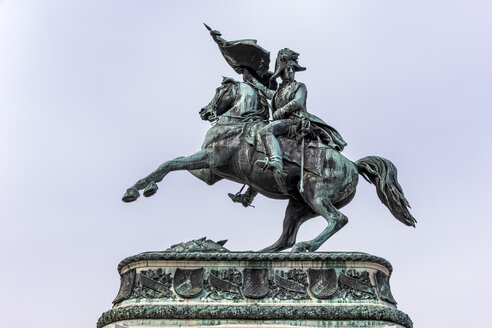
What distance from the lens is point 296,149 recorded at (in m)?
13.4

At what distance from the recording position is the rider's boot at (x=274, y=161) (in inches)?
508

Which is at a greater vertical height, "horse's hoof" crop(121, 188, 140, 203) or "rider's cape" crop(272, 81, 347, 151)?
"rider's cape" crop(272, 81, 347, 151)

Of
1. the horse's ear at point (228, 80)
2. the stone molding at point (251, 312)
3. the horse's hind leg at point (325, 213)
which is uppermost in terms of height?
the horse's ear at point (228, 80)

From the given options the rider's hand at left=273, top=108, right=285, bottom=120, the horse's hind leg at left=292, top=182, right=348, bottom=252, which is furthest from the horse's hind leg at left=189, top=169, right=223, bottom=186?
the horse's hind leg at left=292, top=182, right=348, bottom=252

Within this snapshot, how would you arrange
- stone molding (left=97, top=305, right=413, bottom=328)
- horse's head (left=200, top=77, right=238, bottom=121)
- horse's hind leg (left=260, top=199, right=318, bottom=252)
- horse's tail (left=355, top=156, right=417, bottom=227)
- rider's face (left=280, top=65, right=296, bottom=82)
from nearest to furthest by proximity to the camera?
stone molding (left=97, top=305, right=413, bottom=328), horse's tail (left=355, top=156, right=417, bottom=227), horse's hind leg (left=260, top=199, right=318, bottom=252), rider's face (left=280, top=65, right=296, bottom=82), horse's head (left=200, top=77, right=238, bottom=121)

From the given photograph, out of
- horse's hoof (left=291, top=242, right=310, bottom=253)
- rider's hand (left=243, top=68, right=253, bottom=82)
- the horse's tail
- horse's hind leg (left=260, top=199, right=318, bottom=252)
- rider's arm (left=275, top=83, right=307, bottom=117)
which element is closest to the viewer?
horse's hoof (left=291, top=242, right=310, bottom=253)

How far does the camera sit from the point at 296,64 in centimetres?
1428

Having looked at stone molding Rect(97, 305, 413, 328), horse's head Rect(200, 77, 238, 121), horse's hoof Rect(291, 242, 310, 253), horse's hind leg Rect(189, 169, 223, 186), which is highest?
horse's head Rect(200, 77, 238, 121)

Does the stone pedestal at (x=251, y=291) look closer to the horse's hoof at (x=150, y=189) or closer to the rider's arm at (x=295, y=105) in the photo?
the horse's hoof at (x=150, y=189)

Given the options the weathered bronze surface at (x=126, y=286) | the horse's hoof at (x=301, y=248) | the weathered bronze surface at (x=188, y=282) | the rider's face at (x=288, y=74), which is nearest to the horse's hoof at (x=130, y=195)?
the weathered bronze surface at (x=126, y=286)

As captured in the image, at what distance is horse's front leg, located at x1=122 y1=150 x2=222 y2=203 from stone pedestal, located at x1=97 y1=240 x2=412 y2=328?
49.6 inches

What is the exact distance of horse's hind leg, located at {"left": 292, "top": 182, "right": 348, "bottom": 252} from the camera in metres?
12.9

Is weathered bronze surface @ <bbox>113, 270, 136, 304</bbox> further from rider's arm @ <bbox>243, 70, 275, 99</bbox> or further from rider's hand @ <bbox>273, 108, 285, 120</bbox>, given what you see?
rider's arm @ <bbox>243, 70, 275, 99</bbox>

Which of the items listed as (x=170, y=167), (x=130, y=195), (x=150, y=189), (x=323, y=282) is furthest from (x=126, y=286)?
(x=323, y=282)
